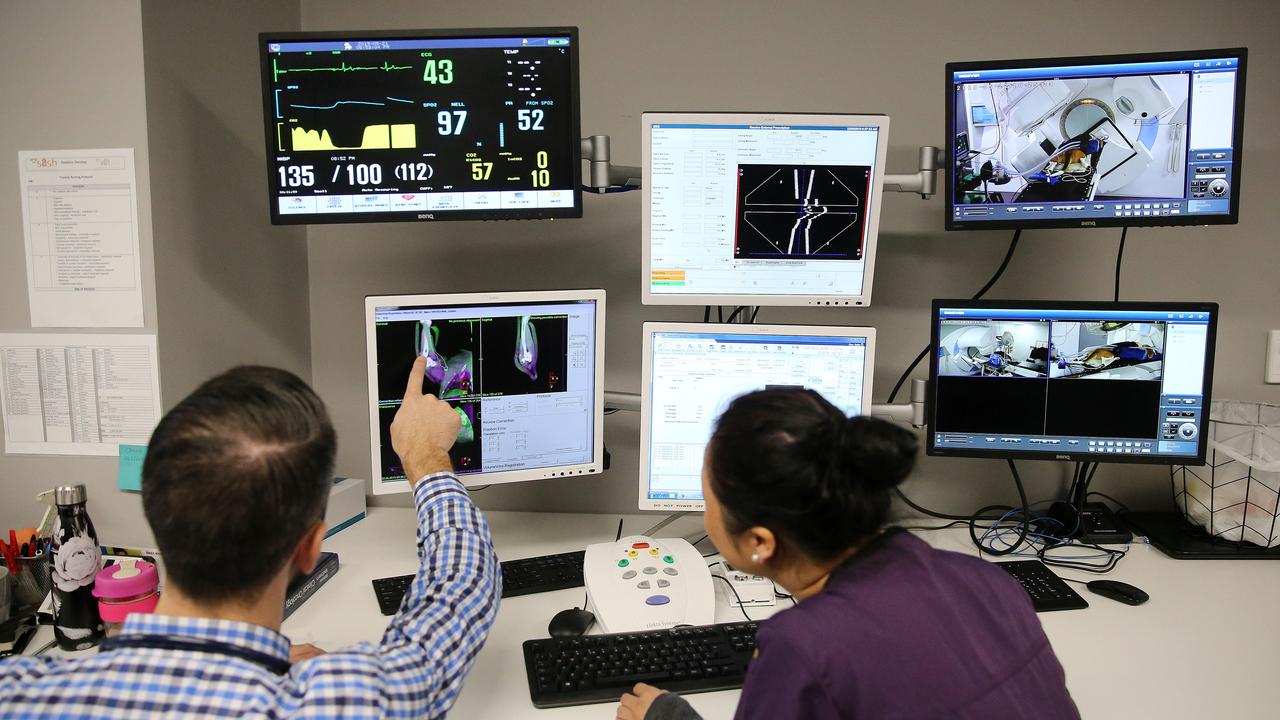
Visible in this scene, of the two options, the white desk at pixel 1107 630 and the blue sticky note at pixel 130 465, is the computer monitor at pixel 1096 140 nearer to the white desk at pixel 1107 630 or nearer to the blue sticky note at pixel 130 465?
the white desk at pixel 1107 630

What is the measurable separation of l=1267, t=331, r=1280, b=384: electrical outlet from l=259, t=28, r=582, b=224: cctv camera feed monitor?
1725mm

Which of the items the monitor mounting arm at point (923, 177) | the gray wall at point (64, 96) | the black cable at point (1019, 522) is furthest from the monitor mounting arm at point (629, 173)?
the gray wall at point (64, 96)

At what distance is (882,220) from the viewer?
189 centimetres

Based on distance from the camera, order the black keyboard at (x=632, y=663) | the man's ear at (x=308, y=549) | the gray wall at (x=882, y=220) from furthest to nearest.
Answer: the gray wall at (x=882, y=220), the black keyboard at (x=632, y=663), the man's ear at (x=308, y=549)

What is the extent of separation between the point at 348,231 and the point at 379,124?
575 mm

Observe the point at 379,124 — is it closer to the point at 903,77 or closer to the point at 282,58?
the point at 282,58

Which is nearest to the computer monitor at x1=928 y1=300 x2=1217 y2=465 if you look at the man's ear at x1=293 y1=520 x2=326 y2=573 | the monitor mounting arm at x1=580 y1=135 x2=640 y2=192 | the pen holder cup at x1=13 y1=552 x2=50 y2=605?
the monitor mounting arm at x1=580 y1=135 x2=640 y2=192

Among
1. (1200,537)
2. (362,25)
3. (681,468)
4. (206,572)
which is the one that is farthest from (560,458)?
(1200,537)

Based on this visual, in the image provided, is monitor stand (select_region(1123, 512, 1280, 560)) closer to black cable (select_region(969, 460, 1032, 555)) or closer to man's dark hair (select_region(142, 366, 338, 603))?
black cable (select_region(969, 460, 1032, 555))

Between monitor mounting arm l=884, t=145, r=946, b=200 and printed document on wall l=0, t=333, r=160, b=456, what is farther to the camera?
monitor mounting arm l=884, t=145, r=946, b=200

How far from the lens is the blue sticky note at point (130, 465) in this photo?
5.02 ft

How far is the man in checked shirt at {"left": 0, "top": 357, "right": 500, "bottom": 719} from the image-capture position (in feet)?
2.39

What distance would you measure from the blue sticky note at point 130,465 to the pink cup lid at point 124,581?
265 millimetres

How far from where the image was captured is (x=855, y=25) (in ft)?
6.00
